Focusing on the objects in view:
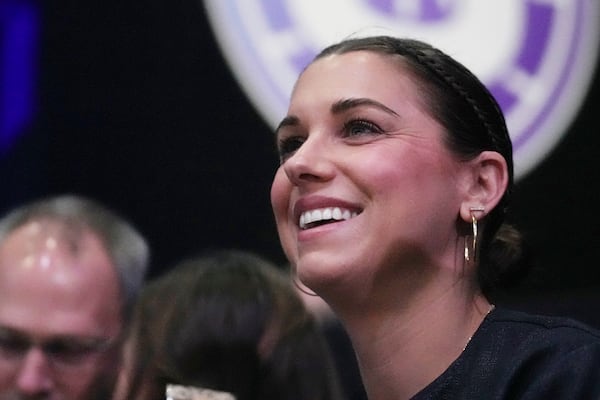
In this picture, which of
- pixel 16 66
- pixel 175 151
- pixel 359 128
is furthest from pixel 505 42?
pixel 359 128

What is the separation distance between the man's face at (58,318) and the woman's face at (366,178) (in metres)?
0.47

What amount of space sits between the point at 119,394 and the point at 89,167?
1275 mm

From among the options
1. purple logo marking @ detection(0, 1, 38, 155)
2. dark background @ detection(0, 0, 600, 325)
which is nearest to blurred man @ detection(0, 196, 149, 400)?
dark background @ detection(0, 0, 600, 325)

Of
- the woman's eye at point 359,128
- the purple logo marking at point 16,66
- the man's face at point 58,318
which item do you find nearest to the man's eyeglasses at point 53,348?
the man's face at point 58,318

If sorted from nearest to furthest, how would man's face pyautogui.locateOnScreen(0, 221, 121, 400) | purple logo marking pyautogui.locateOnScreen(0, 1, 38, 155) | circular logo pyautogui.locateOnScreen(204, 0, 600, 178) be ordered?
man's face pyautogui.locateOnScreen(0, 221, 121, 400) < circular logo pyautogui.locateOnScreen(204, 0, 600, 178) < purple logo marking pyautogui.locateOnScreen(0, 1, 38, 155)

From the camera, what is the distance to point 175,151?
8.69 feet

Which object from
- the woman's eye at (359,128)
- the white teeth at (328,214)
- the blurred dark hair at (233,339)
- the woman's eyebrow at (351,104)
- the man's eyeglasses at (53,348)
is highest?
the woman's eyebrow at (351,104)

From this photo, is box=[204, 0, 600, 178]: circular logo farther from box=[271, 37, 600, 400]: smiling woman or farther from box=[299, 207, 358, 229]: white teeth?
box=[299, 207, 358, 229]: white teeth

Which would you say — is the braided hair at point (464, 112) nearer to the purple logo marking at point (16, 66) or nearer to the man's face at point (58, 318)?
the man's face at point (58, 318)

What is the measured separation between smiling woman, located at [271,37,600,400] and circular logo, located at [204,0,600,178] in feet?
3.74

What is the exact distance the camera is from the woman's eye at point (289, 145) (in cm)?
138

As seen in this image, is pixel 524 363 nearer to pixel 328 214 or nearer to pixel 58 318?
pixel 328 214

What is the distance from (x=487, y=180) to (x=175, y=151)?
1398 millimetres

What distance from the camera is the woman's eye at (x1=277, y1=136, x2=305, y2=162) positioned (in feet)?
4.54
